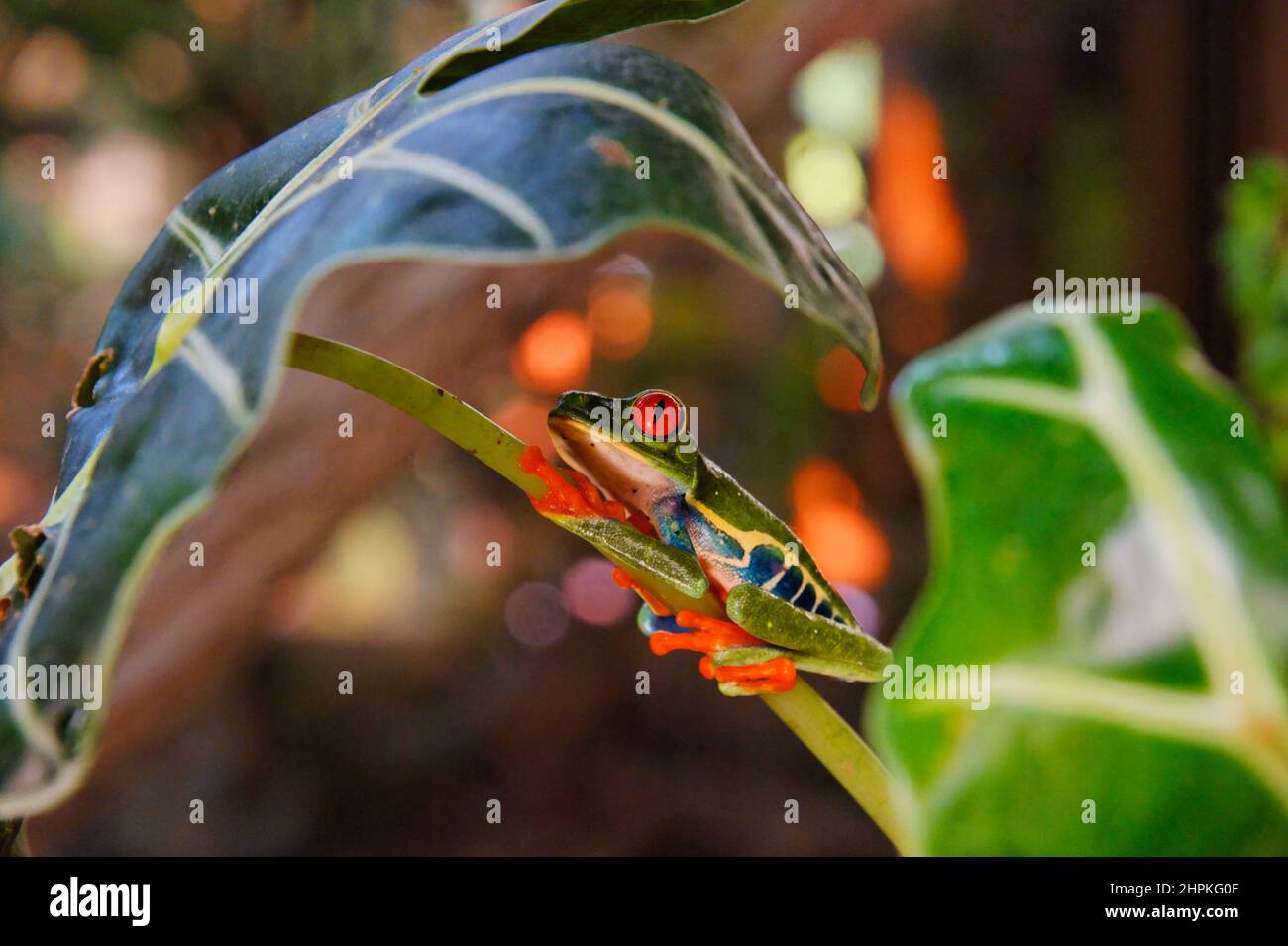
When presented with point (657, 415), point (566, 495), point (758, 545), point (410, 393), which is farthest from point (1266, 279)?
point (410, 393)

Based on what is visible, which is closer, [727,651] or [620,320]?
[727,651]

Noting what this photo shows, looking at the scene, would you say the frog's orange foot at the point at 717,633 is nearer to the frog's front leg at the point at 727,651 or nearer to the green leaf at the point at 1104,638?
the frog's front leg at the point at 727,651

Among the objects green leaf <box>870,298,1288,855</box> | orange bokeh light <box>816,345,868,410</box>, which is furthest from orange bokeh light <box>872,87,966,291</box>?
green leaf <box>870,298,1288,855</box>

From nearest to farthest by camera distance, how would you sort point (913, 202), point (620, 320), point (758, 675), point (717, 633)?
point (758, 675), point (717, 633), point (620, 320), point (913, 202)

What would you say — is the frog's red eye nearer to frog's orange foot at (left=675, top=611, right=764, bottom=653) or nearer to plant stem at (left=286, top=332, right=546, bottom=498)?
frog's orange foot at (left=675, top=611, right=764, bottom=653)

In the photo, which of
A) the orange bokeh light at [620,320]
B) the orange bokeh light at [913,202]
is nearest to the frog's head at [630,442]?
the orange bokeh light at [620,320]

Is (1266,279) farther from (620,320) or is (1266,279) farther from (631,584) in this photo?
(620,320)
